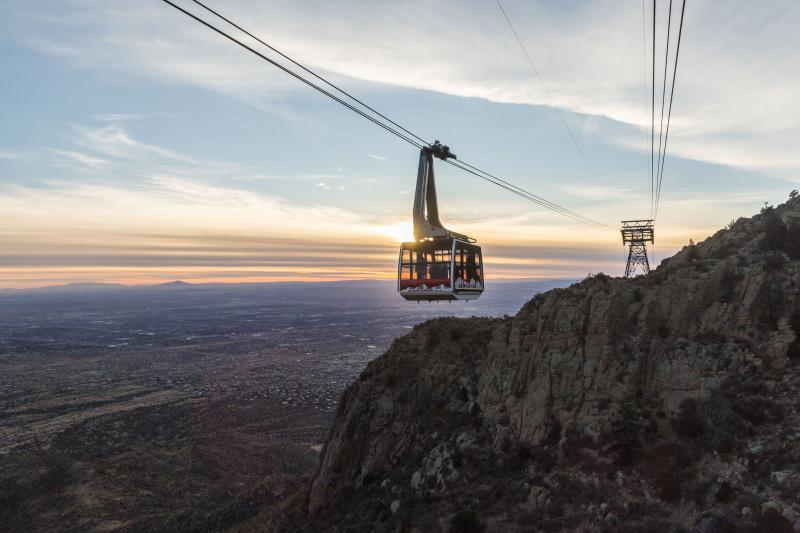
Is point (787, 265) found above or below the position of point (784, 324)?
above

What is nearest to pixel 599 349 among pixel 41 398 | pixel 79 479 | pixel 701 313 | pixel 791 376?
pixel 701 313

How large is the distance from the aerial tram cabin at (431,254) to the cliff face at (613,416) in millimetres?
9326

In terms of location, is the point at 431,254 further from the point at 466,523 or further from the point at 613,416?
the point at 466,523

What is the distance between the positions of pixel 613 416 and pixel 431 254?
51.2 feet

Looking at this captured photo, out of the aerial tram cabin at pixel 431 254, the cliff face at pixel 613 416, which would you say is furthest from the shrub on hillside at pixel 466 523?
the aerial tram cabin at pixel 431 254

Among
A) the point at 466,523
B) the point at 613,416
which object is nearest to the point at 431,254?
the point at 613,416

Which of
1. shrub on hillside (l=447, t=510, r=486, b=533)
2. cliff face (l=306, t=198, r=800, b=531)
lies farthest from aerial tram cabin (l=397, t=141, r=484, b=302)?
shrub on hillside (l=447, t=510, r=486, b=533)

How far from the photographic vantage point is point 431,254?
3100 cm

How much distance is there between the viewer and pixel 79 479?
2640 inches

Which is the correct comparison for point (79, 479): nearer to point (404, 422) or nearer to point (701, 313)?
point (404, 422)

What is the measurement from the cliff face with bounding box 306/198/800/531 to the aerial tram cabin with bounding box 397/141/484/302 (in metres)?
9.33

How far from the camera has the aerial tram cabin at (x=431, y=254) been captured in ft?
98.0

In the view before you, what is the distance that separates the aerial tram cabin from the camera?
2986 centimetres

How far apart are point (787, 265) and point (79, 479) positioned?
90.9 meters
